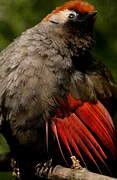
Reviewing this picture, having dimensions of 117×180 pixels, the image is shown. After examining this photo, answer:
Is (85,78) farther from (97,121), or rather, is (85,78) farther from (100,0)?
(100,0)

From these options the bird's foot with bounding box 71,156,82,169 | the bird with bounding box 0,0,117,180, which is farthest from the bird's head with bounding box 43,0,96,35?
the bird's foot with bounding box 71,156,82,169

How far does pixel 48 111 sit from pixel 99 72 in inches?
20.2

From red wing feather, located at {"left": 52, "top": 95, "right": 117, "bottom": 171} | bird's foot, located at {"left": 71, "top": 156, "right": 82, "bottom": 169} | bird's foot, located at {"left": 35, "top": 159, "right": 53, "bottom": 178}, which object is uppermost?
red wing feather, located at {"left": 52, "top": 95, "right": 117, "bottom": 171}

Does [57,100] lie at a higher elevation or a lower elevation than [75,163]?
higher

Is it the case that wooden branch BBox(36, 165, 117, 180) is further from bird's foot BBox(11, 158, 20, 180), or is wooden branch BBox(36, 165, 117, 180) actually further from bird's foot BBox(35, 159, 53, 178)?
bird's foot BBox(11, 158, 20, 180)

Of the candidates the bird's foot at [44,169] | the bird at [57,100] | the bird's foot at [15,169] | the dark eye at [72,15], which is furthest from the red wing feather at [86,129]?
the dark eye at [72,15]

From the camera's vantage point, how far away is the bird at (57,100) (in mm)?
4211

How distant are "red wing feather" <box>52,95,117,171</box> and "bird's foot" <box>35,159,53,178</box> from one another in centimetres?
15

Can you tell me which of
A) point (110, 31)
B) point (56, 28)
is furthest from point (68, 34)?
point (110, 31)

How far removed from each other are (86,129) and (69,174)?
482 millimetres

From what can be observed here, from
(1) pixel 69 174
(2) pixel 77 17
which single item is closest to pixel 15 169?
(1) pixel 69 174

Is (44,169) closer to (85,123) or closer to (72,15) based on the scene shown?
(85,123)

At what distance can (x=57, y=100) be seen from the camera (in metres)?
4.21

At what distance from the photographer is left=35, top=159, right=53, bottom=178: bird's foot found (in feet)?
13.8
